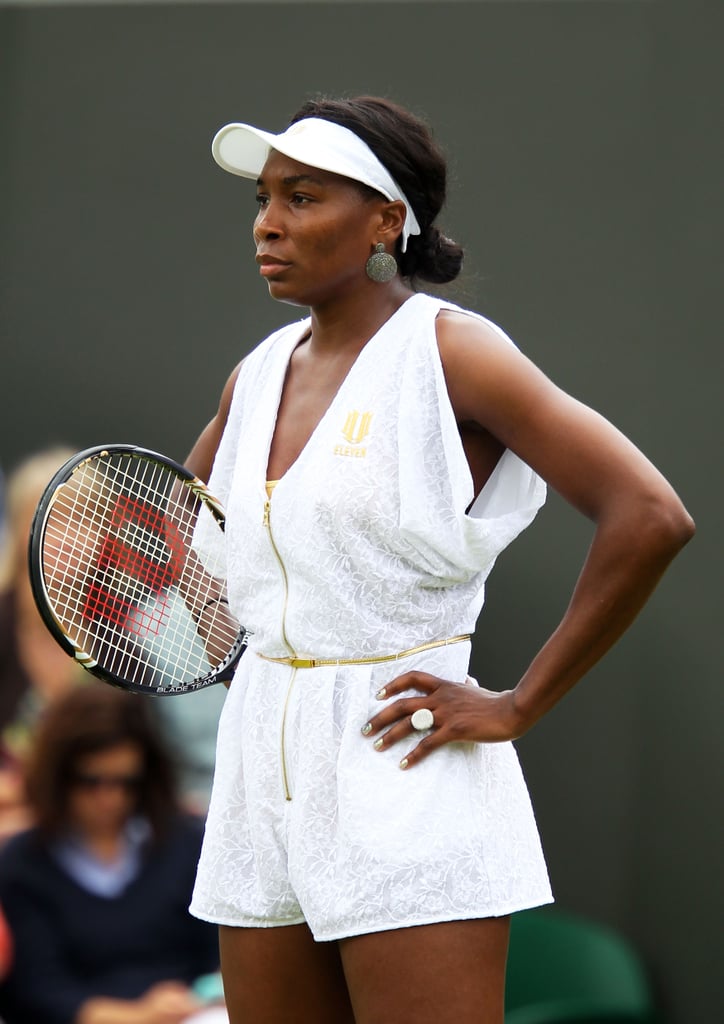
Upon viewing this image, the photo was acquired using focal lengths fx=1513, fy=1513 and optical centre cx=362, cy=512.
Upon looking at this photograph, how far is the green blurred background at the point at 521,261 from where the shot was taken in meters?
3.96

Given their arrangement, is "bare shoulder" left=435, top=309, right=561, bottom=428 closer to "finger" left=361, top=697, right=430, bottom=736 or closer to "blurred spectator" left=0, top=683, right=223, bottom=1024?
"finger" left=361, top=697, right=430, bottom=736

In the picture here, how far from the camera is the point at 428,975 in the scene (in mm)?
1693

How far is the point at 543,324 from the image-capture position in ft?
13.6

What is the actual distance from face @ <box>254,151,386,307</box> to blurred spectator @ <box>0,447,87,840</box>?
229 centimetres

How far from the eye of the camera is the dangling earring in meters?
1.92

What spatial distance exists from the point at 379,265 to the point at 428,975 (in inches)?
34.1

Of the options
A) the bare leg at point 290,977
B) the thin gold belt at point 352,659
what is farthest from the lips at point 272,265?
the bare leg at point 290,977

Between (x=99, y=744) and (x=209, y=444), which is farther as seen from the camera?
(x=99, y=744)

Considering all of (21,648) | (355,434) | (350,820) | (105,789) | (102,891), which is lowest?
(102,891)

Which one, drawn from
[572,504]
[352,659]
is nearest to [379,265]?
[572,504]

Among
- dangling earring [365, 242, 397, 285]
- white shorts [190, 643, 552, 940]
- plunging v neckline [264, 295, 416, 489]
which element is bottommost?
white shorts [190, 643, 552, 940]

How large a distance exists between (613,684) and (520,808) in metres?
2.30

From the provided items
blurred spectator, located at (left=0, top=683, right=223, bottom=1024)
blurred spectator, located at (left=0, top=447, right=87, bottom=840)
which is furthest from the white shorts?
blurred spectator, located at (left=0, top=447, right=87, bottom=840)

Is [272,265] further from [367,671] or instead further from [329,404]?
[367,671]
